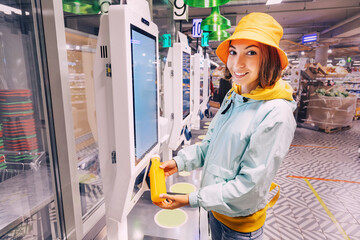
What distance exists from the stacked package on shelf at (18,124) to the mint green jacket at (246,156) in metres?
1.25

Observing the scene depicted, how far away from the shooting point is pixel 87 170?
2.28 meters

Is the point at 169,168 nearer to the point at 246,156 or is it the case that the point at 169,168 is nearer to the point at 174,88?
the point at 246,156

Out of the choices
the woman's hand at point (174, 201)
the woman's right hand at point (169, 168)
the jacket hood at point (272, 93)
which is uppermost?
the jacket hood at point (272, 93)

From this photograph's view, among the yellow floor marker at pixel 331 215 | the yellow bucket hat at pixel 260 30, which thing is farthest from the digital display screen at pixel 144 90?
the yellow floor marker at pixel 331 215

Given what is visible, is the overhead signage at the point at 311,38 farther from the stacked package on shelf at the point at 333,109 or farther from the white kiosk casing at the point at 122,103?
the white kiosk casing at the point at 122,103

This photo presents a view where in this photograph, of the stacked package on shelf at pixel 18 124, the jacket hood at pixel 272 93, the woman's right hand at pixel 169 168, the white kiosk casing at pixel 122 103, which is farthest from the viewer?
the stacked package on shelf at pixel 18 124

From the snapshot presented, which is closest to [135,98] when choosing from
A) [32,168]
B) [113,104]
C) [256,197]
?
[113,104]

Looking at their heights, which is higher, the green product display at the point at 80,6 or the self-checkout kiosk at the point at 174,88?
the green product display at the point at 80,6

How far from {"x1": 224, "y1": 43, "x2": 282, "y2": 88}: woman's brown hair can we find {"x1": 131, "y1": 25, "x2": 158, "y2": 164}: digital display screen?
62 cm

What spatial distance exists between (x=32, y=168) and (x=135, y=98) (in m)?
1.11

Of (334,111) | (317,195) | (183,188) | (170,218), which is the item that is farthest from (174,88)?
(334,111)

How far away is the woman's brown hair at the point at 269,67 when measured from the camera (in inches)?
44.6

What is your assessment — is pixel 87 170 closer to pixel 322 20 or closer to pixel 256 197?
pixel 256 197

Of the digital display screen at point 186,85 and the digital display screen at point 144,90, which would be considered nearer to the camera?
the digital display screen at point 144,90
